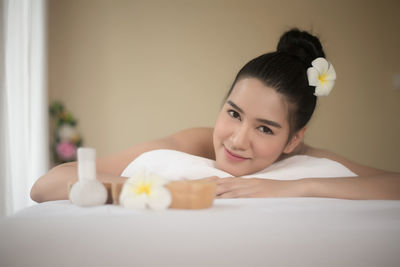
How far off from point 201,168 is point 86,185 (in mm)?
462

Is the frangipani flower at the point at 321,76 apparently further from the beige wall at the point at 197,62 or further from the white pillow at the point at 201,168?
the beige wall at the point at 197,62

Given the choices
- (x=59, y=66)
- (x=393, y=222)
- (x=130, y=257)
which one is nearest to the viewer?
(x=130, y=257)

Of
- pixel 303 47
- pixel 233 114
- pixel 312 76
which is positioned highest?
pixel 303 47

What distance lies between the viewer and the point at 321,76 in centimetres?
115

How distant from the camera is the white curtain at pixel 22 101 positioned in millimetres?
1397

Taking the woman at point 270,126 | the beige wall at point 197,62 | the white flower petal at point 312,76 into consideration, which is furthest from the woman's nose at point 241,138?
the beige wall at point 197,62

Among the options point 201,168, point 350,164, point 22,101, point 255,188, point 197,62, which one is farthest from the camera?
point 197,62

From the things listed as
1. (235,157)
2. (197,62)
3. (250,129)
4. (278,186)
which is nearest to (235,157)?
(235,157)

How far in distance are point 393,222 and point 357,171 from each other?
782 mm

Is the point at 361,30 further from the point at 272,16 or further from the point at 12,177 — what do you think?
the point at 12,177

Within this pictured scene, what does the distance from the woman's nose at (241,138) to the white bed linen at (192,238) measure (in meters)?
0.47

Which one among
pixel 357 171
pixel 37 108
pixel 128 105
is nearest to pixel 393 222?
pixel 357 171

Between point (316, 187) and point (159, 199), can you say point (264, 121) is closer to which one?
point (316, 187)

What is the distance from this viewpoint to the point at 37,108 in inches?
74.9
